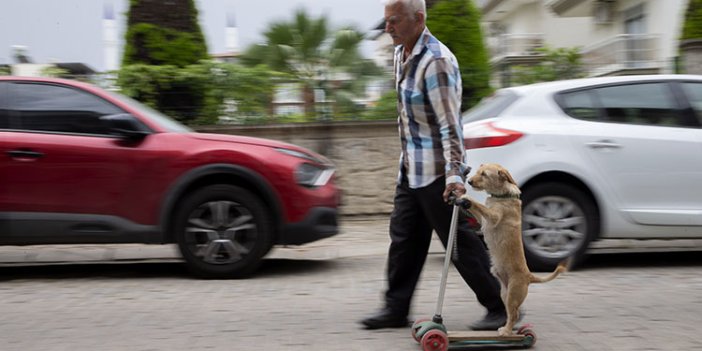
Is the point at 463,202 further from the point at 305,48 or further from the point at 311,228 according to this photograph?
the point at 305,48

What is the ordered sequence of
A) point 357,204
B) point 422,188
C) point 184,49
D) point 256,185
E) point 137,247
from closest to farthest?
point 422,188 → point 256,185 → point 137,247 → point 357,204 → point 184,49

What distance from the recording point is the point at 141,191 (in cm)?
634

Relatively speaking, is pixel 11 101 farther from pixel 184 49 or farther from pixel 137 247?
pixel 184 49

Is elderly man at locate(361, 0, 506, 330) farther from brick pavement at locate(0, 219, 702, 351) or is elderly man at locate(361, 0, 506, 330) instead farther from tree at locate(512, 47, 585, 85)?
tree at locate(512, 47, 585, 85)

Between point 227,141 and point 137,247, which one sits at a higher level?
point 227,141

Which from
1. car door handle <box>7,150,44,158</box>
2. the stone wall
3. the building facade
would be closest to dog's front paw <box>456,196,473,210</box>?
car door handle <box>7,150,44,158</box>

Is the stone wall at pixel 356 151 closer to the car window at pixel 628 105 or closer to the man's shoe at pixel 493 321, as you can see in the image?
the car window at pixel 628 105

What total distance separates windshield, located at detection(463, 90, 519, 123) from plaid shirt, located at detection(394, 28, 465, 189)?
2.56 meters

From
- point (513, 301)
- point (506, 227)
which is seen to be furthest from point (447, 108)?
point (513, 301)

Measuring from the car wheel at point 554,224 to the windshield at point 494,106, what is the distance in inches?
28.8

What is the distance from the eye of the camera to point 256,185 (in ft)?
21.0

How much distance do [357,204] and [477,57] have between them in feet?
9.17

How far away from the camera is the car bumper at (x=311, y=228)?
21.1 ft

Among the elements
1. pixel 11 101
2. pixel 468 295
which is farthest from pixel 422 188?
pixel 11 101
